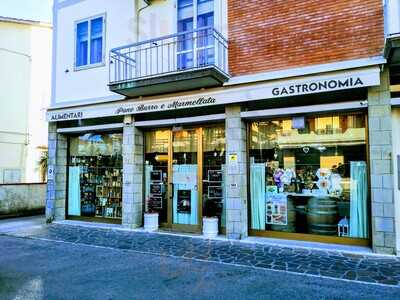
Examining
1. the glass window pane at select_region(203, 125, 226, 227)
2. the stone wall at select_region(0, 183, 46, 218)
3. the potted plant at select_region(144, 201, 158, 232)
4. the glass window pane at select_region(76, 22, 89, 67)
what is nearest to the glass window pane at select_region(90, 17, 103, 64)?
the glass window pane at select_region(76, 22, 89, 67)

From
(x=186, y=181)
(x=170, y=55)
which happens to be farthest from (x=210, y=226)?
(x=170, y=55)

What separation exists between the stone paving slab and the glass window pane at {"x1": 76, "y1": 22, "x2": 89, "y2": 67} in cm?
575

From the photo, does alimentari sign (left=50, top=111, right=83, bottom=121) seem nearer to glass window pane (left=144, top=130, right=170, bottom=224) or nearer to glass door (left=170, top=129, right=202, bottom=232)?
glass window pane (left=144, top=130, right=170, bottom=224)

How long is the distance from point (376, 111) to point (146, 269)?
5.65m

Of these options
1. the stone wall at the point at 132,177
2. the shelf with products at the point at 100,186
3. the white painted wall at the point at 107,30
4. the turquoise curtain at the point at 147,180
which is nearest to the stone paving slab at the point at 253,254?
the stone wall at the point at 132,177

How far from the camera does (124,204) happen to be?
10500 mm

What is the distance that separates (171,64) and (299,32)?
359 cm

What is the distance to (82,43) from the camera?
39.1 feet

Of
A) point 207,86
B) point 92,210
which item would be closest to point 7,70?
point 92,210

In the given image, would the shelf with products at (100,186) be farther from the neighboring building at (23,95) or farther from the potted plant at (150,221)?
the neighboring building at (23,95)

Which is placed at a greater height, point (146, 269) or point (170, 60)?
point (170, 60)

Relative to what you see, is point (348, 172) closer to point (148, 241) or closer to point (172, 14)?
point (148, 241)

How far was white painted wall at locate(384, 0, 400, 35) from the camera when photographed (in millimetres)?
6562

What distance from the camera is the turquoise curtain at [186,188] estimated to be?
9789 millimetres
